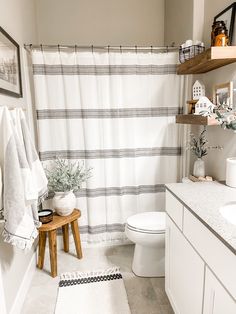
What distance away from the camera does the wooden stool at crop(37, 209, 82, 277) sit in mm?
1913

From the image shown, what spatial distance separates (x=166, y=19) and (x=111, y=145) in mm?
1605

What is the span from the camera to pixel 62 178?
2.04 meters

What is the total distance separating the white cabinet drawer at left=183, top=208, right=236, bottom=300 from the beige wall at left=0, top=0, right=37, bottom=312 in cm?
111

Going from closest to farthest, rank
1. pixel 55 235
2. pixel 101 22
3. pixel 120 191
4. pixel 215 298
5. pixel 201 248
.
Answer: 1. pixel 215 298
2. pixel 201 248
3. pixel 55 235
4. pixel 120 191
5. pixel 101 22

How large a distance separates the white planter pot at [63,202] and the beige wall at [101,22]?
169 centimetres

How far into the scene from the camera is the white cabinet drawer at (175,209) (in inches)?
53.1

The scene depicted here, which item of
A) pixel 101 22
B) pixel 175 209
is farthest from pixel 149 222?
pixel 101 22

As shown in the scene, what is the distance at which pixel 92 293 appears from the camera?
1.81 m

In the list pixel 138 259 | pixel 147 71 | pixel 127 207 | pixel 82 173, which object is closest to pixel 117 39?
pixel 147 71

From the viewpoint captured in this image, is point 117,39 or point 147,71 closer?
point 147,71

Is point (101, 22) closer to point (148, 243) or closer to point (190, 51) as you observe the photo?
point (190, 51)

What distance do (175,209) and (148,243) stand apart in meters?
0.56

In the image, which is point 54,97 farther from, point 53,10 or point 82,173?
point 53,10

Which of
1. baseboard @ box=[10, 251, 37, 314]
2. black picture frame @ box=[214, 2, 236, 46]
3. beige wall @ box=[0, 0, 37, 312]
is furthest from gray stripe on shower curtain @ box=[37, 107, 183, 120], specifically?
baseboard @ box=[10, 251, 37, 314]
